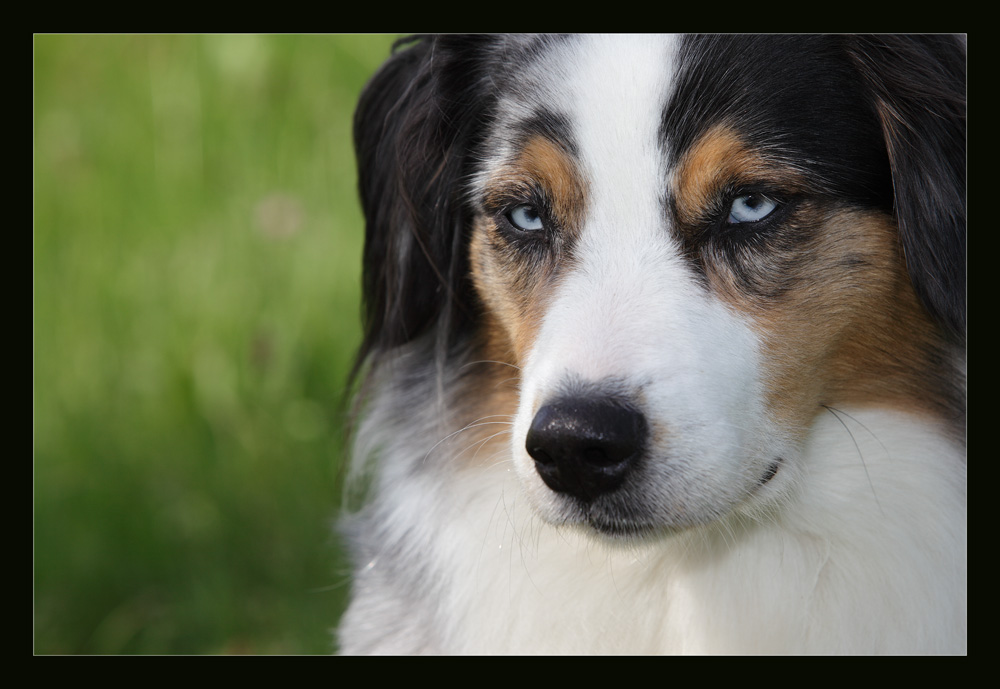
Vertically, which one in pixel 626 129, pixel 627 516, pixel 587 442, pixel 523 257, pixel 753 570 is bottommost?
pixel 753 570

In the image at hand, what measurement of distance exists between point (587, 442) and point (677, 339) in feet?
0.98

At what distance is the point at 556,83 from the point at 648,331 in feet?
2.25

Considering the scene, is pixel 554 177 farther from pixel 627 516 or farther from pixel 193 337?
pixel 193 337

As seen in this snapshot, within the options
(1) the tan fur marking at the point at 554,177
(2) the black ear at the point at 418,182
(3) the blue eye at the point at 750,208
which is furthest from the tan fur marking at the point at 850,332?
(2) the black ear at the point at 418,182

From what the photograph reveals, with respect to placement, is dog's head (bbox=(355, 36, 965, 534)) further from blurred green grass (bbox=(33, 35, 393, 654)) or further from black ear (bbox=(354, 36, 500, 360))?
blurred green grass (bbox=(33, 35, 393, 654))

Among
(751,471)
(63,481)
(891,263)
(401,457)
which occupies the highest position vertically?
(891,263)

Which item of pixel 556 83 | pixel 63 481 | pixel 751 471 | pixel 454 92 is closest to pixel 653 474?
pixel 751 471

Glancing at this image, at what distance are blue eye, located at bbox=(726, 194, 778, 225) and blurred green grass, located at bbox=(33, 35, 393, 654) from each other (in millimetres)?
1964

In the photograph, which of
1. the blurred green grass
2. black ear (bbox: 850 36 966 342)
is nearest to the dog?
black ear (bbox: 850 36 966 342)

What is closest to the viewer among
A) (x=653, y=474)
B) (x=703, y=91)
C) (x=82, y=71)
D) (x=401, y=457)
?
(x=653, y=474)

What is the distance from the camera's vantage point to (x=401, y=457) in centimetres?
296

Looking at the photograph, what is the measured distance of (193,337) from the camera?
15.1 feet

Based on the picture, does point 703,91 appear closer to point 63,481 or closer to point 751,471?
point 751,471

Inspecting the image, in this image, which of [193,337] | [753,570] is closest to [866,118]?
[753,570]
